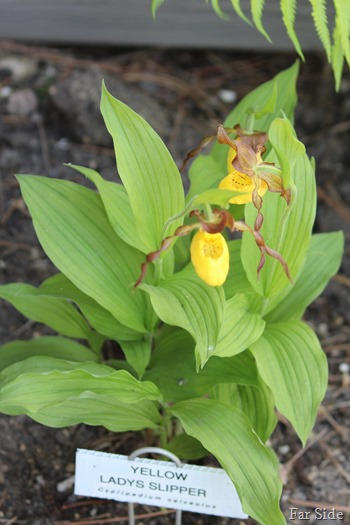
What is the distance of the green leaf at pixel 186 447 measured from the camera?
1.33m

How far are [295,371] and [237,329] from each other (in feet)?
0.38

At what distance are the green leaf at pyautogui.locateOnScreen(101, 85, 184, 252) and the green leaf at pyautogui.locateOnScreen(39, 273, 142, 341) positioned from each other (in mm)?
151

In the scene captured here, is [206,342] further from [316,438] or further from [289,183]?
[316,438]

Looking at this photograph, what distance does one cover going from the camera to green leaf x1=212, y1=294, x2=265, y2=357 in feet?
3.72

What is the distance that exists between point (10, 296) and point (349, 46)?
2.30 ft

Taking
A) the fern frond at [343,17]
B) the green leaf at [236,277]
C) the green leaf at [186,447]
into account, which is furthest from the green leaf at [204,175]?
the green leaf at [186,447]

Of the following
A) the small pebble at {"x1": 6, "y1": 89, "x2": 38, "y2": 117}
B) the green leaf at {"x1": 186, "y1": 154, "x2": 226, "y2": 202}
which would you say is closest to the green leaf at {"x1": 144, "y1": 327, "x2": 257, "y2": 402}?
the green leaf at {"x1": 186, "y1": 154, "x2": 226, "y2": 202}

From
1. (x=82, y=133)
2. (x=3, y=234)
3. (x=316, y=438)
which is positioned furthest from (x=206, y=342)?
(x=82, y=133)

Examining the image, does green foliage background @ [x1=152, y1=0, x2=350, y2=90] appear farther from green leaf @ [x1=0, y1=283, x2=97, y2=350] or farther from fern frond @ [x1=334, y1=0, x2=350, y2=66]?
green leaf @ [x1=0, y1=283, x2=97, y2=350]

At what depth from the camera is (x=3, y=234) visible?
1792 millimetres

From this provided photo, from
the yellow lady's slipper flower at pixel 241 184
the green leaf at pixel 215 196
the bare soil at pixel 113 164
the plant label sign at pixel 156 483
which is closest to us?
the green leaf at pixel 215 196

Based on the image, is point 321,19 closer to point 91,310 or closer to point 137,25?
point 91,310

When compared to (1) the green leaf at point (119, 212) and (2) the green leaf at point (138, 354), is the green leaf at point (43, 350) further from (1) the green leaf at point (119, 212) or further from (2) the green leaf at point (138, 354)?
(1) the green leaf at point (119, 212)

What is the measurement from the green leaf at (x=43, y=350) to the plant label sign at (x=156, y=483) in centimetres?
24
